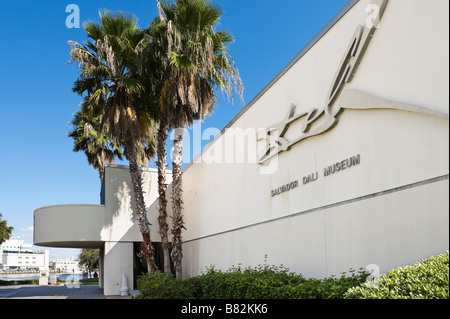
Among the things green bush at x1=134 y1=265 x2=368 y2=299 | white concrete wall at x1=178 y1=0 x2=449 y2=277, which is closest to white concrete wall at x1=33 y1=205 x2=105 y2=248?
green bush at x1=134 y1=265 x2=368 y2=299

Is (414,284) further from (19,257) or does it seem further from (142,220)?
(19,257)

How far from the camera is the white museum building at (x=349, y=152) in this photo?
19.9 ft

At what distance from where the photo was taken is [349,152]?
7840mm

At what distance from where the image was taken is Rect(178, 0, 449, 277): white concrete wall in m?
6.00

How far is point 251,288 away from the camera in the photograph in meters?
8.47

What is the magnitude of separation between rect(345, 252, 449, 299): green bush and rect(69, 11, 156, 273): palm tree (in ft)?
41.6

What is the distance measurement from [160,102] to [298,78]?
7442 mm

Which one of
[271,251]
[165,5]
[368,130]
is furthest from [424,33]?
[165,5]

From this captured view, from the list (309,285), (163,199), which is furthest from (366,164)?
(163,199)

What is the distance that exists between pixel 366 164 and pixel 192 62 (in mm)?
9251

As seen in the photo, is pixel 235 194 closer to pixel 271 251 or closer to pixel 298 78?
pixel 271 251

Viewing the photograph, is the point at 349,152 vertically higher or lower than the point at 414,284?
higher

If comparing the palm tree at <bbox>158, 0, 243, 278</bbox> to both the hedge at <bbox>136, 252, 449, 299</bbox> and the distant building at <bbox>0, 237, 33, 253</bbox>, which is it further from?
the distant building at <bbox>0, 237, 33, 253</bbox>

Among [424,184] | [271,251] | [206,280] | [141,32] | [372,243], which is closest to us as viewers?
[424,184]
